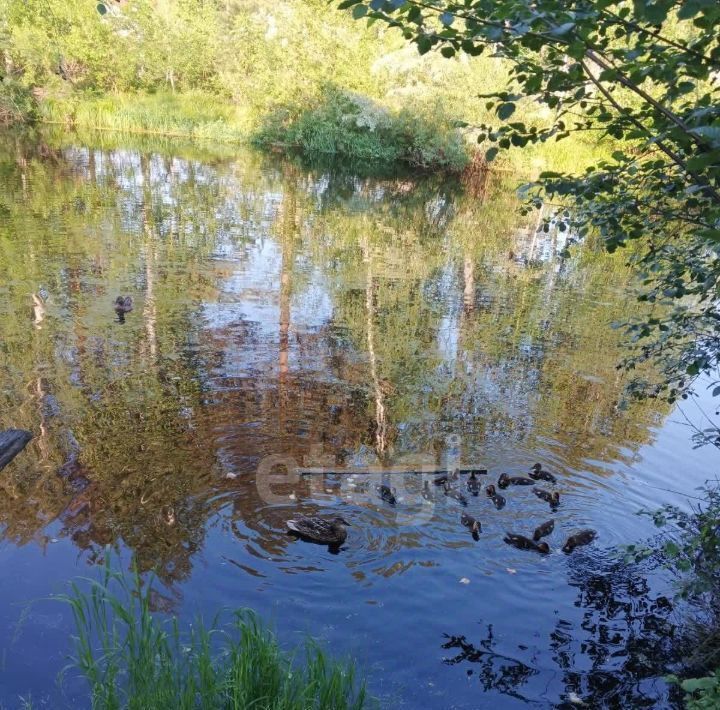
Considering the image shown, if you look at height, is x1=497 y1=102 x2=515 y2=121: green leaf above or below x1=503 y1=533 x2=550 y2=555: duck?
above

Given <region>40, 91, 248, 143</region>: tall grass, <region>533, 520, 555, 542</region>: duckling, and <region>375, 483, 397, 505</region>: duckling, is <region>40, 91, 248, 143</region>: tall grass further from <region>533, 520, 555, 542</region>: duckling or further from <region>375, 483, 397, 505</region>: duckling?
<region>533, 520, 555, 542</region>: duckling

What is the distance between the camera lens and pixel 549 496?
6.74m

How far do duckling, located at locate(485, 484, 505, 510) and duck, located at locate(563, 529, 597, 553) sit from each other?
0.78m

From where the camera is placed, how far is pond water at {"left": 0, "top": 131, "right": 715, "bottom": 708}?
488cm

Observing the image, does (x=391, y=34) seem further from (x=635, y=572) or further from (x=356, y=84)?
(x=635, y=572)

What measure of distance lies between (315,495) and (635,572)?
124 inches

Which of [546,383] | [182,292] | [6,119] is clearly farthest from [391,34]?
[546,383]

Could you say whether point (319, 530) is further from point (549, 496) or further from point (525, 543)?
point (549, 496)

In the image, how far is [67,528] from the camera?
5.68m

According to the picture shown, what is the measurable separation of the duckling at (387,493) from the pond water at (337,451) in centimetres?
8

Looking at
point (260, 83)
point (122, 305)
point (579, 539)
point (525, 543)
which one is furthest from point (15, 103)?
point (579, 539)

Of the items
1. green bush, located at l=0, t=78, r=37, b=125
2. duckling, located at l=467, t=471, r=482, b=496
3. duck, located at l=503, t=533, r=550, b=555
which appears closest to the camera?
duck, located at l=503, t=533, r=550, b=555

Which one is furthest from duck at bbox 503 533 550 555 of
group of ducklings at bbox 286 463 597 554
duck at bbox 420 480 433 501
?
duck at bbox 420 480 433 501

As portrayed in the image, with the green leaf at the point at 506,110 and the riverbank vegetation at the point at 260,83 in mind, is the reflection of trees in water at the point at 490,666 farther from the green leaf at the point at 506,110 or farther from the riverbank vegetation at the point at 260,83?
the riverbank vegetation at the point at 260,83
